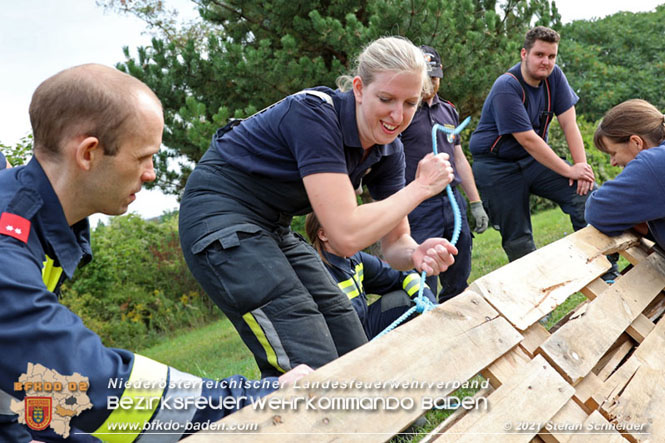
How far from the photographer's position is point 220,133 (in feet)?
9.06

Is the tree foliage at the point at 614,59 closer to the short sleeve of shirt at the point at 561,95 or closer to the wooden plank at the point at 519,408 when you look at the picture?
the short sleeve of shirt at the point at 561,95

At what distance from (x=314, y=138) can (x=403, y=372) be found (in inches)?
41.6

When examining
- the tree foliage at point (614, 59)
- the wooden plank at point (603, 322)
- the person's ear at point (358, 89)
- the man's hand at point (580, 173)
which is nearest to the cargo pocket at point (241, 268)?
the person's ear at point (358, 89)

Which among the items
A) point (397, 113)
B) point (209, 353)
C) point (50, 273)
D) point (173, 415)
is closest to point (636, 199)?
point (397, 113)

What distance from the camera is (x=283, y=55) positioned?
759 cm

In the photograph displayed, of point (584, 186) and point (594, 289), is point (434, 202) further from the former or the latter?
point (594, 289)

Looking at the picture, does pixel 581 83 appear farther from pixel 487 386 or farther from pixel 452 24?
pixel 487 386

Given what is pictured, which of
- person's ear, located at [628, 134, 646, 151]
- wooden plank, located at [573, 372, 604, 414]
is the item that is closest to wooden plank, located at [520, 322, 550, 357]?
wooden plank, located at [573, 372, 604, 414]

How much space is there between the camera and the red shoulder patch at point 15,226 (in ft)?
4.74

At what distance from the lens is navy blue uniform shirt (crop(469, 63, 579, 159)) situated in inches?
189

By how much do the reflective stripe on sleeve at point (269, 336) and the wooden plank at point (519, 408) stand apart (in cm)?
82

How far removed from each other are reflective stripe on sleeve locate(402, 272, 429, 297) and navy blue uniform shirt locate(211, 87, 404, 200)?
1.26m

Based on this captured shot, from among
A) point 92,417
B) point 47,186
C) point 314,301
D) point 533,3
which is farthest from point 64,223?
point 533,3

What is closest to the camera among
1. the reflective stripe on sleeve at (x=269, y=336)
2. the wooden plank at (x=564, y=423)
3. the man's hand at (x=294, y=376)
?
the man's hand at (x=294, y=376)
